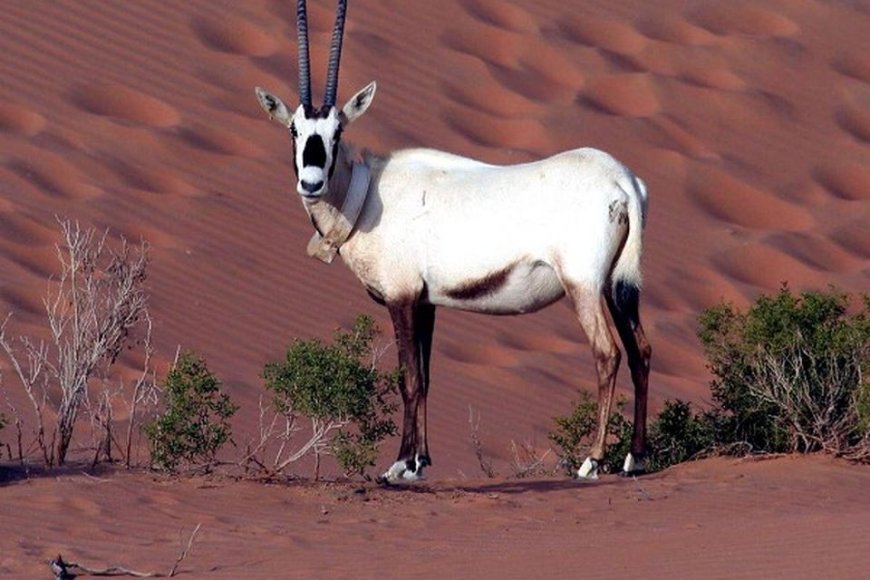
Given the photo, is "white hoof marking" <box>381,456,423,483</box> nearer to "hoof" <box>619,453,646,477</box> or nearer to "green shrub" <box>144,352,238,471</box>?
A: "green shrub" <box>144,352,238,471</box>

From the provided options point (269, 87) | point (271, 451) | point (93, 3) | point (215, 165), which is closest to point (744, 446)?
point (271, 451)

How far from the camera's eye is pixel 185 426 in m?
10.5

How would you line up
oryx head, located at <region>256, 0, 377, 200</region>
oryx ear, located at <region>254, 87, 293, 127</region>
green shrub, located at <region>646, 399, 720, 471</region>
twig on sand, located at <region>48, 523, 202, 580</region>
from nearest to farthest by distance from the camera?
twig on sand, located at <region>48, 523, 202, 580</region> → oryx head, located at <region>256, 0, 377, 200</region> → oryx ear, located at <region>254, 87, 293, 127</region> → green shrub, located at <region>646, 399, 720, 471</region>

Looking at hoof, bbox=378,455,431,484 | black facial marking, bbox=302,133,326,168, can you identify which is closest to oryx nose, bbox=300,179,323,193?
black facial marking, bbox=302,133,326,168

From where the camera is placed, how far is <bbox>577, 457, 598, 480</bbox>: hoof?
35.9 feet

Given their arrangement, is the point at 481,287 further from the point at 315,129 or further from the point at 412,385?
the point at 315,129

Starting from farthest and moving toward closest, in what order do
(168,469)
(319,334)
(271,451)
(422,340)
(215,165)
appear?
(215,165) → (319,334) → (271,451) → (422,340) → (168,469)

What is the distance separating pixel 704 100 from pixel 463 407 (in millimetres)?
8388

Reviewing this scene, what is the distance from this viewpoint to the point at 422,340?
11188 millimetres

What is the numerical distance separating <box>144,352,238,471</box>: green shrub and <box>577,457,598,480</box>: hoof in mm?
1958

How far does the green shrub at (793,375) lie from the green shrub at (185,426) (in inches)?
117

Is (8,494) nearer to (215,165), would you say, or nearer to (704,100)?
(215,165)

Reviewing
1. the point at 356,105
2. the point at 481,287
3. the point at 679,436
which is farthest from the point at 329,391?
the point at 679,436

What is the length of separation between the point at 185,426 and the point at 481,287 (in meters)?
1.79
